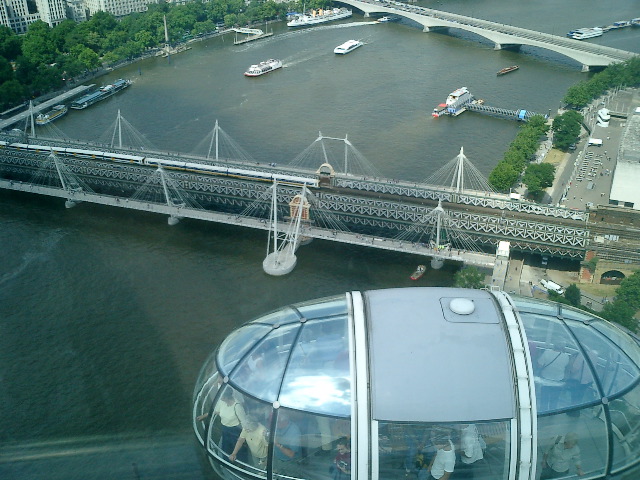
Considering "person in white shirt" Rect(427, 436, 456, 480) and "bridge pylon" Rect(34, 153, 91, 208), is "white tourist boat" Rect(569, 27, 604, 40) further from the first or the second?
"person in white shirt" Rect(427, 436, 456, 480)

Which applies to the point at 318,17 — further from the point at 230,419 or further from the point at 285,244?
the point at 230,419

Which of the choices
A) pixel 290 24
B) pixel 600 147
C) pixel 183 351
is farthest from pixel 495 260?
pixel 290 24

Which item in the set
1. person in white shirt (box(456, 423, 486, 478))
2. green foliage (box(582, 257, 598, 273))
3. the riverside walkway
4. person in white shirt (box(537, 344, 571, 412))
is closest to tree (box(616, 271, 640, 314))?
green foliage (box(582, 257, 598, 273))

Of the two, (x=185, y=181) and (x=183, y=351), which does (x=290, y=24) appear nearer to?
(x=185, y=181)

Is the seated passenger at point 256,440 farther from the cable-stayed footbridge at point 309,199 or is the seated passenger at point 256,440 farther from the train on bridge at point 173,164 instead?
the train on bridge at point 173,164

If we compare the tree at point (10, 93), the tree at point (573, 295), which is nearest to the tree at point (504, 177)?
the tree at point (573, 295)

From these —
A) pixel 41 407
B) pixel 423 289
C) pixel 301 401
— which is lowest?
pixel 41 407
